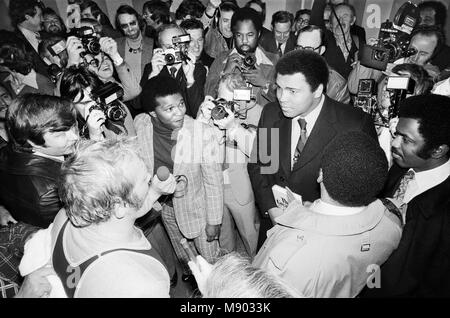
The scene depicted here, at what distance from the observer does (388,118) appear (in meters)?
2.43

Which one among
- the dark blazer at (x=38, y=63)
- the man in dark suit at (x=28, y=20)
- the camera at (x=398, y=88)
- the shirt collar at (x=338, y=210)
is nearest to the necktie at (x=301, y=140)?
the camera at (x=398, y=88)

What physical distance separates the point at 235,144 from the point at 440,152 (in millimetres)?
1304

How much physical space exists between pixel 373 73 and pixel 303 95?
157 centimetres

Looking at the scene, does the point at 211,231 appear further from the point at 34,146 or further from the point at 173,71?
the point at 173,71

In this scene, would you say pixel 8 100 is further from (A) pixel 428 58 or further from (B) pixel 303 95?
(A) pixel 428 58

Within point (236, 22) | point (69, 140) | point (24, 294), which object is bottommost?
point (24, 294)

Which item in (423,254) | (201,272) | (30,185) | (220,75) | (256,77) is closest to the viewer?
(201,272)

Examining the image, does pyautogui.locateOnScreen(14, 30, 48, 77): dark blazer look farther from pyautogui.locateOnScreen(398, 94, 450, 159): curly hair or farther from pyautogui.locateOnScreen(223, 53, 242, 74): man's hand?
pyautogui.locateOnScreen(398, 94, 450, 159): curly hair

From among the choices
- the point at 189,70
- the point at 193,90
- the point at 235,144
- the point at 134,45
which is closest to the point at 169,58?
the point at 189,70

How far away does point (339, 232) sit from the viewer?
4.17 feet

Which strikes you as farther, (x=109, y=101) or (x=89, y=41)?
(x=89, y=41)

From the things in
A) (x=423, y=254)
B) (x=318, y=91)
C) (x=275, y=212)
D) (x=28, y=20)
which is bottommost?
(x=275, y=212)

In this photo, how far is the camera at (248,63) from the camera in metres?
3.11

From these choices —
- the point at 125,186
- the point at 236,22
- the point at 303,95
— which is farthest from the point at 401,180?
the point at 236,22
